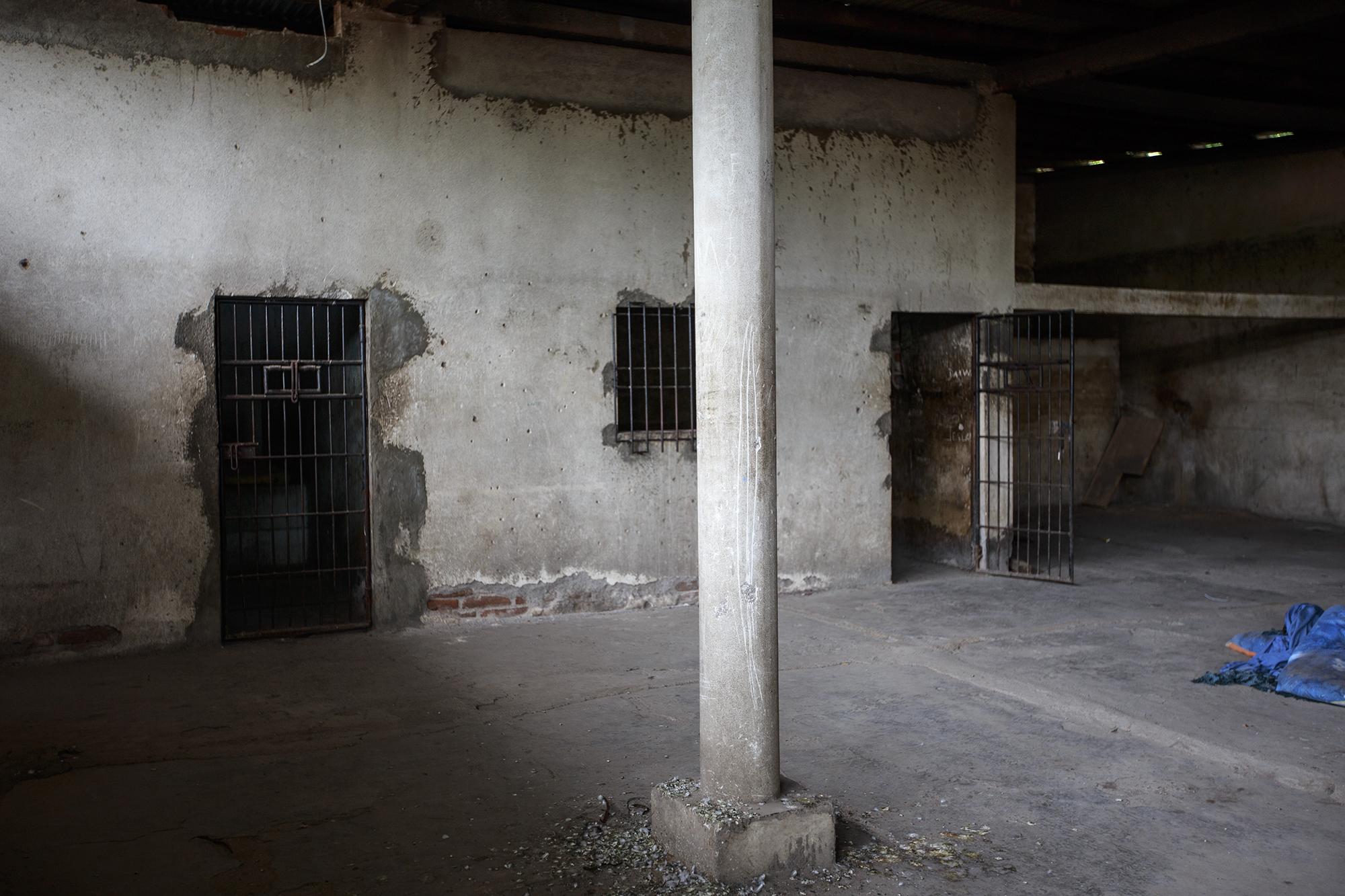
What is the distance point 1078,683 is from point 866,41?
504 centimetres

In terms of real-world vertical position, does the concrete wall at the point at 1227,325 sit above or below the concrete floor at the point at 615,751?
above

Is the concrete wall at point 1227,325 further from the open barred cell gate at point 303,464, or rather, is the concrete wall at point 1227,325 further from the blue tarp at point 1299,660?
the open barred cell gate at point 303,464

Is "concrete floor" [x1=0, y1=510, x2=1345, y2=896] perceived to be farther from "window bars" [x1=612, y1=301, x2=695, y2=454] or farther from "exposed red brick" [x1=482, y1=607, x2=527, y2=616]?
"window bars" [x1=612, y1=301, x2=695, y2=454]

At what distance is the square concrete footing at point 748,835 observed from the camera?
3.48 metres

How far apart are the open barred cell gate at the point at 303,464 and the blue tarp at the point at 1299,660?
16.4ft

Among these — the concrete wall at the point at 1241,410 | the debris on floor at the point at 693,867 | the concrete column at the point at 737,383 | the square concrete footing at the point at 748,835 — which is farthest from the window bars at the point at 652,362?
the concrete wall at the point at 1241,410

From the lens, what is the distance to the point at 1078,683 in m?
5.71

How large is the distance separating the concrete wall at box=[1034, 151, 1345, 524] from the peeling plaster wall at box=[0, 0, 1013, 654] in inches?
179

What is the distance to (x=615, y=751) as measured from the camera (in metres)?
4.77

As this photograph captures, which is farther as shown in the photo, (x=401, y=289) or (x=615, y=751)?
(x=401, y=289)

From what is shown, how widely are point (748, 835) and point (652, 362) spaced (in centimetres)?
609

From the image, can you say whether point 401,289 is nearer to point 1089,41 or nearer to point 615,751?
point 615,751

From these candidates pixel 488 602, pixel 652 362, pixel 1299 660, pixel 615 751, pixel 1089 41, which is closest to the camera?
pixel 615 751

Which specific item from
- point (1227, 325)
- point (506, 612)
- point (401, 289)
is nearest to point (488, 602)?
point (506, 612)
